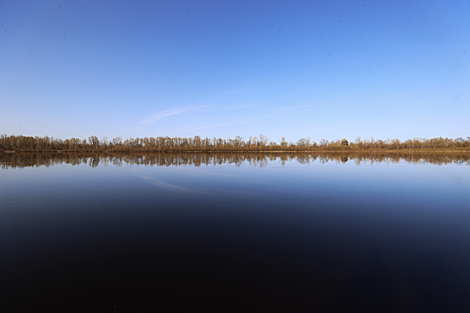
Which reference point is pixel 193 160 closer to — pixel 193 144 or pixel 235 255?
pixel 235 255

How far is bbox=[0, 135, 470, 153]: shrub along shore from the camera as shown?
81.3 meters

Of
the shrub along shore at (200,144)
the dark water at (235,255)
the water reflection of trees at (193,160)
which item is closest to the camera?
the dark water at (235,255)

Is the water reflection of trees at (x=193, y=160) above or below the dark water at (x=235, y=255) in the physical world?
above

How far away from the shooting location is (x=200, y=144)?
342 feet

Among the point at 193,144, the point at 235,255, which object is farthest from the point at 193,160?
the point at 193,144

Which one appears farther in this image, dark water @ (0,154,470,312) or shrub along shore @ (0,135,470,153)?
shrub along shore @ (0,135,470,153)

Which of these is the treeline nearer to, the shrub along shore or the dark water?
the shrub along shore

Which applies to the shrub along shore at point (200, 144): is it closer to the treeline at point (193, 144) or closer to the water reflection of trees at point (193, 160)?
the treeline at point (193, 144)

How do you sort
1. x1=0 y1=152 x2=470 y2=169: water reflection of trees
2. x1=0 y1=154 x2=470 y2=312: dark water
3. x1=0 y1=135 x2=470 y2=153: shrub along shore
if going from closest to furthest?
x1=0 y1=154 x2=470 y2=312: dark water → x1=0 y1=152 x2=470 y2=169: water reflection of trees → x1=0 y1=135 x2=470 y2=153: shrub along shore

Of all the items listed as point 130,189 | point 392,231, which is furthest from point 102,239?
point 392,231

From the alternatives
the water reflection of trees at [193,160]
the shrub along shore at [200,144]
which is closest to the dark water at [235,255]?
the water reflection of trees at [193,160]

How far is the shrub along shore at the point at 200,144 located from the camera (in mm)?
81312

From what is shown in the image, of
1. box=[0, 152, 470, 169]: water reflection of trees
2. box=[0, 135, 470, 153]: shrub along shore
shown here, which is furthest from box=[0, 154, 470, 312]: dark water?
box=[0, 135, 470, 153]: shrub along shore

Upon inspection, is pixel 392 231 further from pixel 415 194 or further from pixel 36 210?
pixel 36 210
